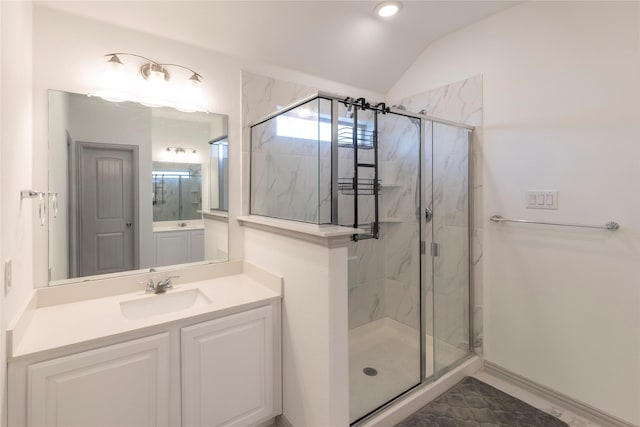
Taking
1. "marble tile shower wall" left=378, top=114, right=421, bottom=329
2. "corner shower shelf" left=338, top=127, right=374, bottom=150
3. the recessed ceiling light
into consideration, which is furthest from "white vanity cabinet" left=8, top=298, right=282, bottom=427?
the recessed ceiling light

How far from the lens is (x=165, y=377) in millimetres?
1421

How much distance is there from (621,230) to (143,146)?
110 inches

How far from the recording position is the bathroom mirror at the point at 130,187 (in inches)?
65.3

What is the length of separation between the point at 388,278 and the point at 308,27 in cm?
208

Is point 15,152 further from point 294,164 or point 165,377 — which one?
point 294,164

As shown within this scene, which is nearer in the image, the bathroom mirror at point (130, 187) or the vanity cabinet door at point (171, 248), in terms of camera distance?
the bathroom mirror at point (130, 187)

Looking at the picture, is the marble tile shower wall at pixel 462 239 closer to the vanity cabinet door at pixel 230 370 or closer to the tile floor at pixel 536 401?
the tile floor at pixel 536 401

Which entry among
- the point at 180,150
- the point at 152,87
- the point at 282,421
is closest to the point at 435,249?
the point at 282,421

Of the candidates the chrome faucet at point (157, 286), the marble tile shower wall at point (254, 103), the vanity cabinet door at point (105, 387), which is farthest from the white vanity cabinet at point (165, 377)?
the marble tile shower wall at point (254, 103)

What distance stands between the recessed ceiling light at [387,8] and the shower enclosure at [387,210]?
27.3 inches

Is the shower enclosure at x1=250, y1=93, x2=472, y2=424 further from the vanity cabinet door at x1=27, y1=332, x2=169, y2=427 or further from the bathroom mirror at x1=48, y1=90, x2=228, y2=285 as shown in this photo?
the vanity cabinet door at x1=27, y1=332, x2=169, y2=427

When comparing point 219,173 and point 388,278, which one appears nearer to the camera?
point 219,173

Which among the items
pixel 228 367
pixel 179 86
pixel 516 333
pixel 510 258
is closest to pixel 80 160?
pixel 179 86

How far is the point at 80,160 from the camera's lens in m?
1.70
